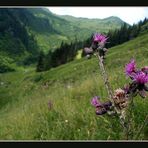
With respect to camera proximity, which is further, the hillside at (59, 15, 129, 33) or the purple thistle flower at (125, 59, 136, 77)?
the hillside at (59, 15, 129, 33)

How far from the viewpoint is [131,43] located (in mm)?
5621

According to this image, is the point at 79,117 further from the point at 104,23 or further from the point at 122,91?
the point at 122,91

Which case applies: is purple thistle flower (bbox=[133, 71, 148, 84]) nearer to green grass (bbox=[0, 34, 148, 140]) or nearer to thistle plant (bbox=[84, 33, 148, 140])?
thistle plant (bbox=[84, 33, 148, 140])

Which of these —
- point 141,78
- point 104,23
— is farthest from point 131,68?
point 104,23

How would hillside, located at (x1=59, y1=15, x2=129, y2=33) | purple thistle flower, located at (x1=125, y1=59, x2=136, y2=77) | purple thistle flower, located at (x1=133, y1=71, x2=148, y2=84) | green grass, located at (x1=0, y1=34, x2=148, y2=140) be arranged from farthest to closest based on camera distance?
hillside, located at (x1=59, y1=15, x2=129, y2=33) → green grass, located at (x1=0, y1=34, x2=148, y2=140) → purple thistle flower, located at (x1=125, y1=59, x2=136, y2=77) → purple thistle flower, located at (x1=133, y1=71, x2=148, y2=84)

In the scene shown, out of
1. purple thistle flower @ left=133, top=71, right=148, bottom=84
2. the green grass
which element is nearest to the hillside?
the green grass

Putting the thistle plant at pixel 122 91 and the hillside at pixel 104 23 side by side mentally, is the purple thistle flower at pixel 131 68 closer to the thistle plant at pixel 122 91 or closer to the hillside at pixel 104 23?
the thistle plant at pixel 122 91

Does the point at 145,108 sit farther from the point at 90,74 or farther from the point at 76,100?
the point at 90,74

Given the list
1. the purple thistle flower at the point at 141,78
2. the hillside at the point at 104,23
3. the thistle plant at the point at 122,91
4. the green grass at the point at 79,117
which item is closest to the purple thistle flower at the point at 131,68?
the thistle plant at the point at 122,91

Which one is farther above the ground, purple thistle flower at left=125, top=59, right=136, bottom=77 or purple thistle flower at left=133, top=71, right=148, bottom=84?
purple thistle flower at left=125, top=59, right=136, bottom=77

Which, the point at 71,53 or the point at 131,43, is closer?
the point at 131,43

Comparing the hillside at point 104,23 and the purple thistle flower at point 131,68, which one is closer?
the purple thistle flower at point 131,68

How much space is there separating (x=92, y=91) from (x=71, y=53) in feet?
5.18
